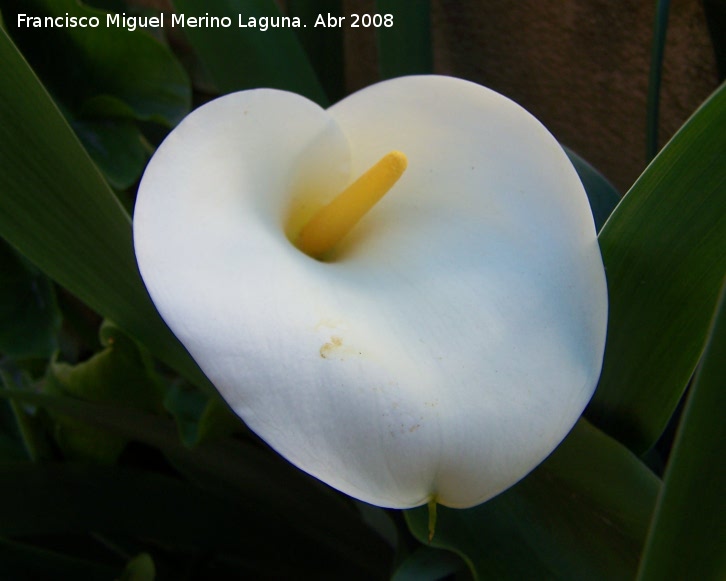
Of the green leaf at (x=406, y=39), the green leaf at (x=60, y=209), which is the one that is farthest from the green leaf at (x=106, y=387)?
the green leaf at (x=406, y=39)

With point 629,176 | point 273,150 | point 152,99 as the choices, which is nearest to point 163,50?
point 152,99

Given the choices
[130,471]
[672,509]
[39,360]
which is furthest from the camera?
[39,360]

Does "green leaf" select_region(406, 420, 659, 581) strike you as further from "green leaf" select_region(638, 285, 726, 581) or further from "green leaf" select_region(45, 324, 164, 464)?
"green leaf" select_region(45, 324, 164, 464)

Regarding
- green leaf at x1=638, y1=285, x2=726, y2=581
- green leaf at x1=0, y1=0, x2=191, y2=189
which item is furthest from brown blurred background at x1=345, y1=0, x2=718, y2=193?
green leaf at x1=638, y1=285, x2=726, y2=581

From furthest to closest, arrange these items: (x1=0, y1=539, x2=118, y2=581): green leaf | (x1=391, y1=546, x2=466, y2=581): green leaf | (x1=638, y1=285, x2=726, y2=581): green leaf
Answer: (x1=0, y1=539, x2=118, y2=581): green leaf
(x1=391, y1=546, x2=466, y2=581): green leaf
(x1=638, y1=285, x2=726, y2=581): green leaf

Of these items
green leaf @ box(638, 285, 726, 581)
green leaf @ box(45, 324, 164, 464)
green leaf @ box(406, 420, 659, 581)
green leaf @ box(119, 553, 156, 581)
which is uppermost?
green leaf @ box(638, 285, 726, 581)

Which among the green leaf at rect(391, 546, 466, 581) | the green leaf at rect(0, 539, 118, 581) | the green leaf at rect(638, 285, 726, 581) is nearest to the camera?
the green leaf at rect(638, 285, 726, 581)

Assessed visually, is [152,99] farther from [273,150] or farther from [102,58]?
[273,150]

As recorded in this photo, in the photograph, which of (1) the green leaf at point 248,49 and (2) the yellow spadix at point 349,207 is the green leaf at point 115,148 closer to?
(1) the green leaf at point 248,49
